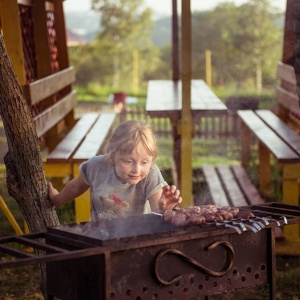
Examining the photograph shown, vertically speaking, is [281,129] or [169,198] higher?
[169,198]

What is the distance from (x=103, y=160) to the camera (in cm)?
441

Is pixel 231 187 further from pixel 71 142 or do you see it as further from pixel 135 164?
pixel 135 164

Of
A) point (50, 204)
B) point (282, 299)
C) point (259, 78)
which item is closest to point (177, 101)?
point (282, 299)

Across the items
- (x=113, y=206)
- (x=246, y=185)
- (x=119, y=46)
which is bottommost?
(x=119, y=46)

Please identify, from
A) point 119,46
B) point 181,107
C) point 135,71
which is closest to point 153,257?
point 181,107

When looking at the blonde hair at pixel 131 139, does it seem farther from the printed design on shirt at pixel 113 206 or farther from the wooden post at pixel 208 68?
the wooden post at pixel 208 68

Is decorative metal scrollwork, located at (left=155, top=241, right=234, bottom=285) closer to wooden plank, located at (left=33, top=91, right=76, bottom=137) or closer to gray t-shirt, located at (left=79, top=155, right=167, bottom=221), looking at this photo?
gray t-shirt, located at (left=79, top=155, right=167, bottom=221)

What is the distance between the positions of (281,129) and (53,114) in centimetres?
220

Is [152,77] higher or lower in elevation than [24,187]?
lower

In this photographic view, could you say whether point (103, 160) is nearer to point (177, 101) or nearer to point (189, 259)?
point (189, 259)

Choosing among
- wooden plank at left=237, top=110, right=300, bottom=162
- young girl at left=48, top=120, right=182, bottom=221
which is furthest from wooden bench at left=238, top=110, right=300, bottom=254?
young girl at left=48, top=120, right=182, bottom=221

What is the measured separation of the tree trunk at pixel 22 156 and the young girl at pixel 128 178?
0.18 m

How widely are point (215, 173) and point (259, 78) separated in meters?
18.5

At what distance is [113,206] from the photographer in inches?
171
